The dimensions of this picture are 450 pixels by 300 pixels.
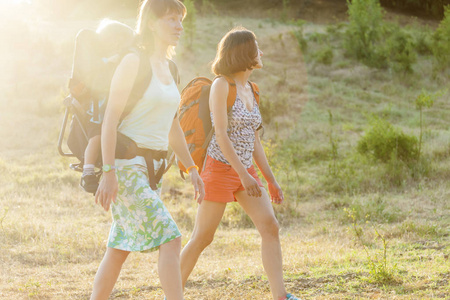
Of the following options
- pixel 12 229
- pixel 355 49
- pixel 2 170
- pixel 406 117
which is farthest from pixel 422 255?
pixel 355 49

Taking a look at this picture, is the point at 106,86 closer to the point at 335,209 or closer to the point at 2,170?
the point at 335,209

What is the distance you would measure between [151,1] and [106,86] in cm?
46

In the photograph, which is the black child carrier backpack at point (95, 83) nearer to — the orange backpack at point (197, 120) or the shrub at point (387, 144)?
the orange backpack at point (197, 120)

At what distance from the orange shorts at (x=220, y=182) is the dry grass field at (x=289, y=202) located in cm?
102

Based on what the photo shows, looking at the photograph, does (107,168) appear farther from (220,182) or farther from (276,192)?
(276,192)

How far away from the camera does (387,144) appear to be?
28.3 ft

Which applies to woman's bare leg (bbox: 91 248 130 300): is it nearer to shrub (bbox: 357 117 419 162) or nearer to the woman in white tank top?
the woman in white tank top

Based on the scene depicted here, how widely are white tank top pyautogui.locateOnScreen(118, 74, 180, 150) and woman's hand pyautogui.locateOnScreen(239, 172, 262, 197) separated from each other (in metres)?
0.55

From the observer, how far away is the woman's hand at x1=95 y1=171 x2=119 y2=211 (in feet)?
7.61

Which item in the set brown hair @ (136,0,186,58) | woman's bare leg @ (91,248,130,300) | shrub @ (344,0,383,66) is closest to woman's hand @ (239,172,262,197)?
woman's bare leg @ (91,248,130,300)

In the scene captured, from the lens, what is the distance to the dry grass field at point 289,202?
400 cm

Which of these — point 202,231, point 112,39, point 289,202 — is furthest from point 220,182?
point 289,202

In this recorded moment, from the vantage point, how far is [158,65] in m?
2.55

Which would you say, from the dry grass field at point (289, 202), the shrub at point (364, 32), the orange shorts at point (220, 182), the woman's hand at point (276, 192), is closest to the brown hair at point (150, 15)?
the orange shorts at point (220, 182)
